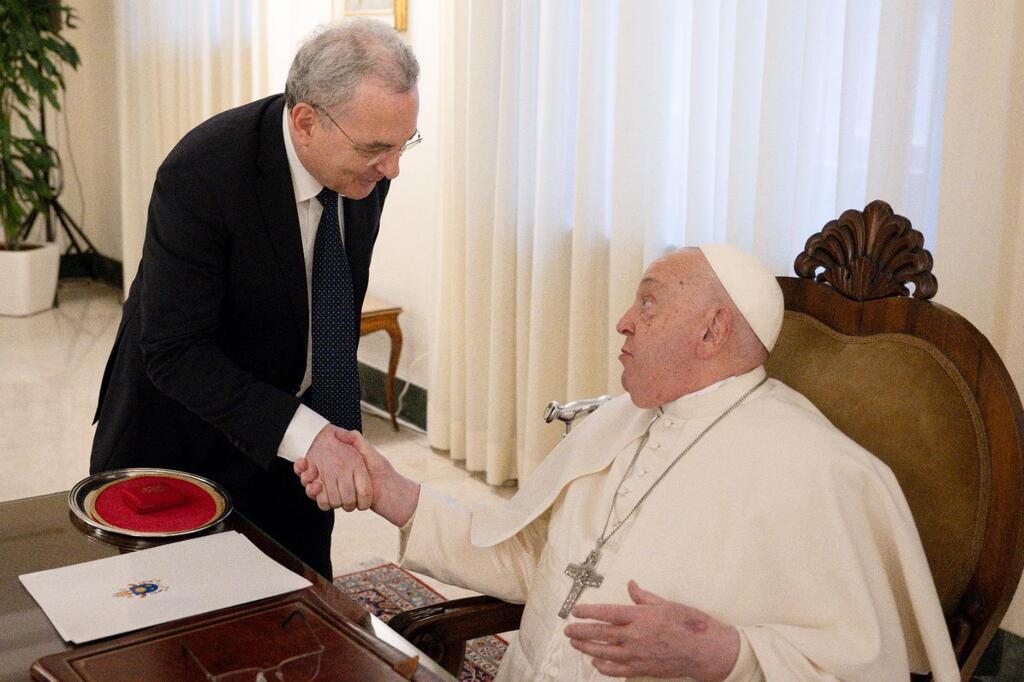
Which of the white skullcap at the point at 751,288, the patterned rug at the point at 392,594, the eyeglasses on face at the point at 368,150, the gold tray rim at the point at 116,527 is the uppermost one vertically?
the eyeglasses on face at the point at 368,150

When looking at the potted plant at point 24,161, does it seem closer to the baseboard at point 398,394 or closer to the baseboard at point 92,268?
the baseboard at point 92,268

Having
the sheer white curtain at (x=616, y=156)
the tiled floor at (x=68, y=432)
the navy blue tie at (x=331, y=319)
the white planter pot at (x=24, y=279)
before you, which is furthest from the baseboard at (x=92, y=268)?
the navy blue tie at (x=331, y=319)

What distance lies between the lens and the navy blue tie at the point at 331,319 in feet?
7.52

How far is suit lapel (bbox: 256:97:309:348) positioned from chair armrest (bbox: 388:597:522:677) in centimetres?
71

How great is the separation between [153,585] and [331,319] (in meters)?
0.78

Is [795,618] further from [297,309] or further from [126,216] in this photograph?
[126,216]

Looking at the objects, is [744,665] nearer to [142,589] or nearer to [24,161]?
[142,589]

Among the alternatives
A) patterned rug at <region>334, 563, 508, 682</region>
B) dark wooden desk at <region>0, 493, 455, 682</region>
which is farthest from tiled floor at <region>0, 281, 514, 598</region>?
dark wooden desk at <region>0, 493, 455, 682</region>

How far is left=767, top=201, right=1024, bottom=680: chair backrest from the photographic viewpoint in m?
1.70

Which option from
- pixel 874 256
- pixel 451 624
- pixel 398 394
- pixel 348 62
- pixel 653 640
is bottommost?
pixel 398 394

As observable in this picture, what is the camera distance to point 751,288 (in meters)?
1.90

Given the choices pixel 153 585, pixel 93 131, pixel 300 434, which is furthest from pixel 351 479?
pixel 93 131

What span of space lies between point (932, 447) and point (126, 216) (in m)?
6.84

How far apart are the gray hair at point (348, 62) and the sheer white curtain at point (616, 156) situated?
4.79 ft
